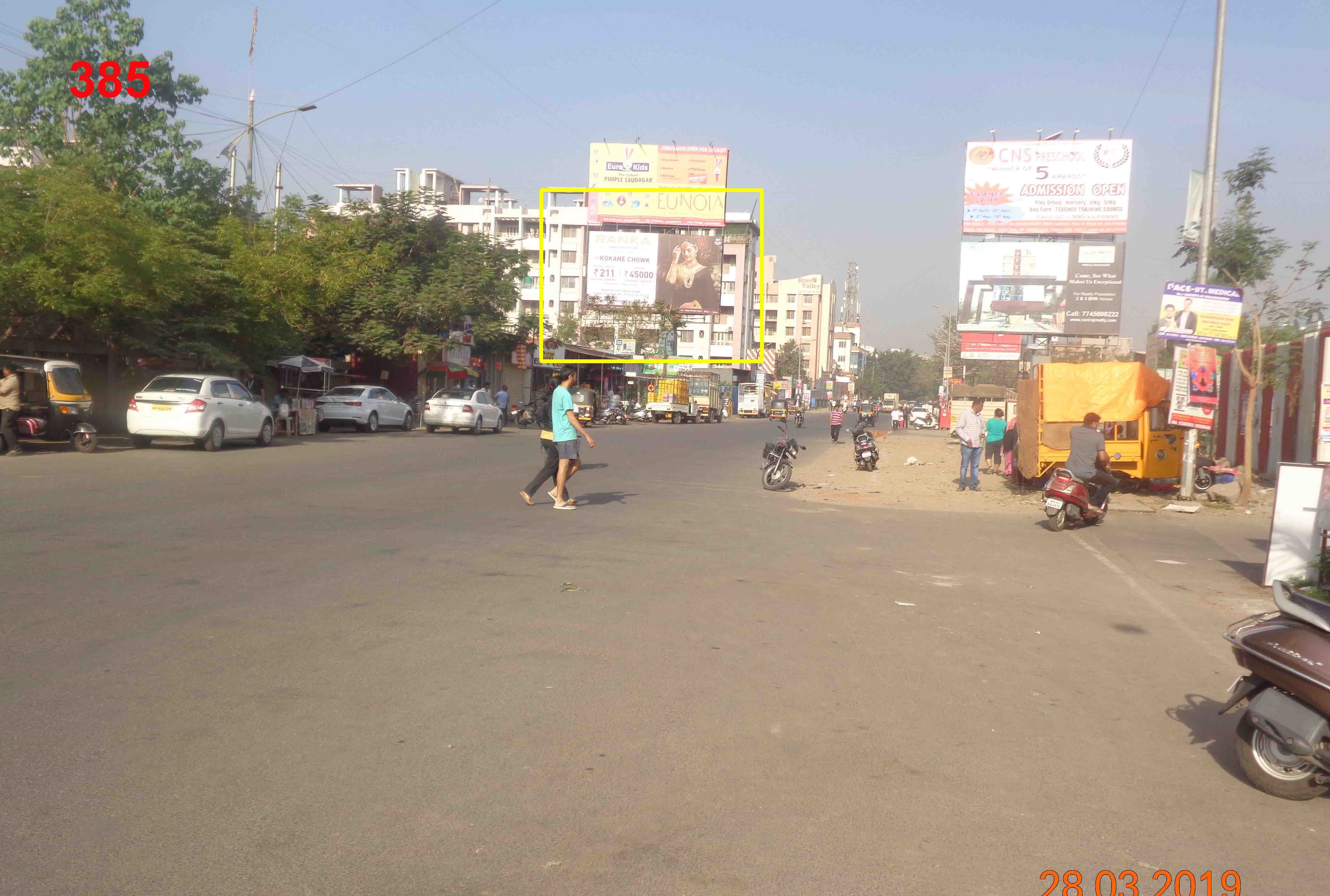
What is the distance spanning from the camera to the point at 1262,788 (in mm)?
4344

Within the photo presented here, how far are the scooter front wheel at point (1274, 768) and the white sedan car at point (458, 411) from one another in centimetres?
3040

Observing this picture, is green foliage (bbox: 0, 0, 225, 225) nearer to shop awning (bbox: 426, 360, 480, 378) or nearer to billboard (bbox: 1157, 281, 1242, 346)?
shop awning (bbox: 426, 360, 480, 378)

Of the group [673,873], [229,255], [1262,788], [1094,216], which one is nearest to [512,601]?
[673,873]

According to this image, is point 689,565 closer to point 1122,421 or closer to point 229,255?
point 1122,421

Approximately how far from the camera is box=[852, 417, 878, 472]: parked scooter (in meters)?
25.0

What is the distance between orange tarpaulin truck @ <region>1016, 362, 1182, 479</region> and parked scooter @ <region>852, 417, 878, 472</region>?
611cm

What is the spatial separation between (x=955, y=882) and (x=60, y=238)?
67.3 ft

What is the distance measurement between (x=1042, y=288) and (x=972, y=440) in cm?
2888

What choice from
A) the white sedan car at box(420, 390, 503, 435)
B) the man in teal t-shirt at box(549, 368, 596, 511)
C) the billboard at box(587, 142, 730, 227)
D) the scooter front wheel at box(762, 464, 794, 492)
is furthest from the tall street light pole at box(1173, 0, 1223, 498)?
the billboard at box(587, 142, 730, 227)

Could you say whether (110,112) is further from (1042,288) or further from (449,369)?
(1042,288)

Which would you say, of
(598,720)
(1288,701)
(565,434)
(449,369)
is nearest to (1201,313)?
(565,434)

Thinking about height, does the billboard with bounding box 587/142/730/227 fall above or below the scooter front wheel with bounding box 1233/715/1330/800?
above

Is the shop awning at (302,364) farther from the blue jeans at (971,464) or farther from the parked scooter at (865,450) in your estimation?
the blue jeans at (971,464)

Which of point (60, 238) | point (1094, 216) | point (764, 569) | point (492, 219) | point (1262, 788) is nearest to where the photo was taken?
point (1262, 788)
